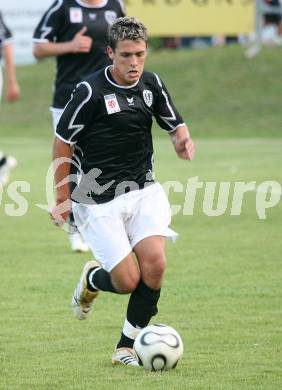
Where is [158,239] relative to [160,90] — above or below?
below

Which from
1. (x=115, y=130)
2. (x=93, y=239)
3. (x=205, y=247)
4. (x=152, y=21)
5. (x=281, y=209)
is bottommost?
(x=152, y=21)

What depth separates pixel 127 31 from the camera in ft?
23.2

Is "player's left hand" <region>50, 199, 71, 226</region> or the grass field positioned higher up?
"player's left hand" <region>50, 199, 71, 226</region>

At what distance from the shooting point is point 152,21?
28.2 metres

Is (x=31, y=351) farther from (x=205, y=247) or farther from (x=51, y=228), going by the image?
(x=51, y=228)

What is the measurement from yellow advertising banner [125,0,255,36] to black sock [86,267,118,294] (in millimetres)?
20800

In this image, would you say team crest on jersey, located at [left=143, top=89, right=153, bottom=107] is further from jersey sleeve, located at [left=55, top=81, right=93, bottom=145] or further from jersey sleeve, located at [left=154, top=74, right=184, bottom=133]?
jersey sleeve, located at [left=55, top=81, right=93, bottom=145]

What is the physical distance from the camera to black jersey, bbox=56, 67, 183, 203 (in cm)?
717

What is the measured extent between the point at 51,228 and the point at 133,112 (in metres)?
5.88

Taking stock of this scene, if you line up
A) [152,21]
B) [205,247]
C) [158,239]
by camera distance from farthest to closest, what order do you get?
1. [152,21]
2. [205,247]
3. [158,239]

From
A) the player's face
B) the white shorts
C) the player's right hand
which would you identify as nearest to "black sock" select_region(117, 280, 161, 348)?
the white shorts

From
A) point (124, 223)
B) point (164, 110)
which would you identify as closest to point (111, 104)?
point (164, 110)

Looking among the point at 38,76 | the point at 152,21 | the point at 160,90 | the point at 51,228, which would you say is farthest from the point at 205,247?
the point at 38,76

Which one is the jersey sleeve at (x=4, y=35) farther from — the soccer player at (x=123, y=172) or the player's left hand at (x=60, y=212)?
the player's left hand at (x=60, y=212)
